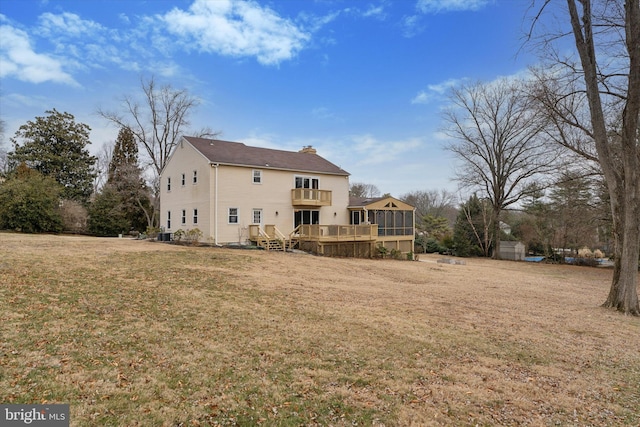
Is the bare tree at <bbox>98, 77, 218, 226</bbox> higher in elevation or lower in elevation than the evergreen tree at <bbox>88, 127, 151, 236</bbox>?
higher

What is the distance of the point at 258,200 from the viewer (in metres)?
22.6

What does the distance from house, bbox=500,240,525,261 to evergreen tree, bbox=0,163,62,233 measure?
125ft

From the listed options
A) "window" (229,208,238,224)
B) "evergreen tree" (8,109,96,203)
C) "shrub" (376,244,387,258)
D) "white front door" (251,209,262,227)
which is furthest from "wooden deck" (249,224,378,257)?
"evergreen tree" (8,109,96,203)

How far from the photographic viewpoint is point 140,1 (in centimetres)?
1462

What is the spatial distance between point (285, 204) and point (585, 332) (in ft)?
60.6

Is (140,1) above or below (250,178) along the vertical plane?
above

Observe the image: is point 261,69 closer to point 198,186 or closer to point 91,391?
point 198,186

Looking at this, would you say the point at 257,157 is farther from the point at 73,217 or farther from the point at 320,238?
the point at 73,217

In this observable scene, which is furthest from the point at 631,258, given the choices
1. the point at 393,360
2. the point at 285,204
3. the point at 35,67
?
the point at 35,67

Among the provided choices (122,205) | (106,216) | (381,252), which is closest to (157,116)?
(122,205)

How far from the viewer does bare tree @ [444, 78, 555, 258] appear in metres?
28.6

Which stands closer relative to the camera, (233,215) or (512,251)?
(233,215)

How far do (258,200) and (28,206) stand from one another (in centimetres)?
1836

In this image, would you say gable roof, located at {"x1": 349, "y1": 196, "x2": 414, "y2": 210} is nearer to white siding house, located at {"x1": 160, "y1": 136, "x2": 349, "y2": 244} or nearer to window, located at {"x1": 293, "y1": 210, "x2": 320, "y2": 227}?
white siding house, located at {"x1": 160, "y1": 136, "x2": 349, "y2": 244}
